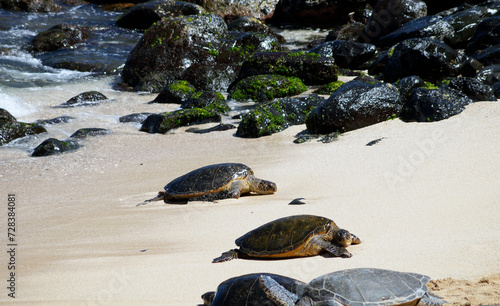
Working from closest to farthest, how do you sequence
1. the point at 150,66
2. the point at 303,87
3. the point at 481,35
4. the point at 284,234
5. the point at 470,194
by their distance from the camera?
the point at 284,234 → the point at 470,194 → the point at 303,87 → the point at 481,35 → the point at 150,66

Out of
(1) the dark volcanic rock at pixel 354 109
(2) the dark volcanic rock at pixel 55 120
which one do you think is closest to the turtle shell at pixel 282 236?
(1) the dark volcanic rock at pixel 354 109

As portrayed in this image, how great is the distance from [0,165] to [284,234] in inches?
220

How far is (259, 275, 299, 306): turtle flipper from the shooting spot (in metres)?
2.58

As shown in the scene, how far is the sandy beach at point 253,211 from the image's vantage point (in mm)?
3416

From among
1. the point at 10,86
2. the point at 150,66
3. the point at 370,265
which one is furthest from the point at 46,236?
the point at 10,86

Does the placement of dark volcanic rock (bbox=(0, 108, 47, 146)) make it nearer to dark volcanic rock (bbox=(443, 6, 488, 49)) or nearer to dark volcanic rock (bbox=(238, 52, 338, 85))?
dark volcanic rock (bbox=(238, 52, 338, 85))

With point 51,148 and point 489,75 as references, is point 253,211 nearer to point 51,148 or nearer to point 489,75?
point 51,148

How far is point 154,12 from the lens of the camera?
1952 centimetres

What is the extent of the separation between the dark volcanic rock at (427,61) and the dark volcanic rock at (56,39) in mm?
12236

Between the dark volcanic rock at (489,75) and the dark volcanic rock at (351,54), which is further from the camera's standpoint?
the dark volcanic rock at (351,54)

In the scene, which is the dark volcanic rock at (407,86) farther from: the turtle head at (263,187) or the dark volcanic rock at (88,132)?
the dark volcanic rock at (88,132)

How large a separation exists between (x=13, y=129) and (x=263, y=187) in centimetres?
577

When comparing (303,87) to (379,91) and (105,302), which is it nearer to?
(379,91)

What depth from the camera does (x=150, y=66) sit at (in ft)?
41.4
